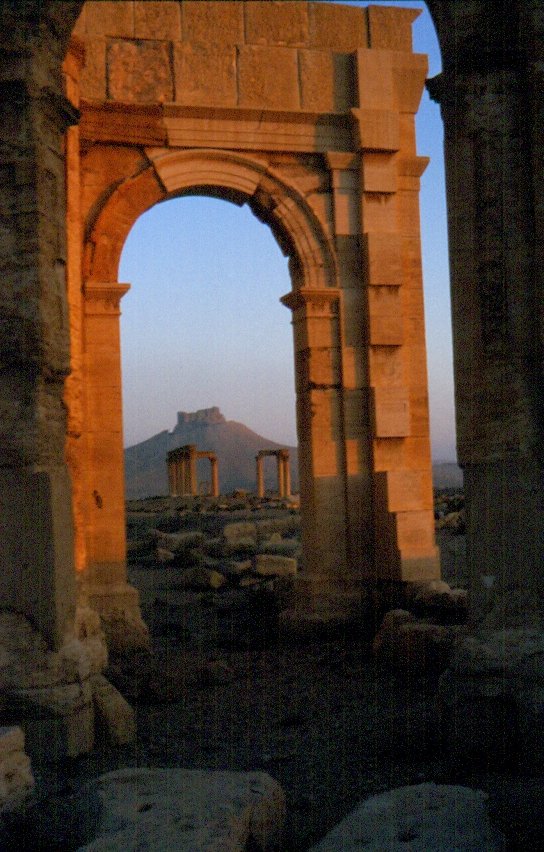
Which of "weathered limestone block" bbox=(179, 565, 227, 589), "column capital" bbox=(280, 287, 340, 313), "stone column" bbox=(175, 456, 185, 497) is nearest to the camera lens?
"column capital" bbox=(280, 287, 340, 313)

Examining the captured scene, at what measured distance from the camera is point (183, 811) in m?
3.97

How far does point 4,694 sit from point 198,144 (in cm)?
680

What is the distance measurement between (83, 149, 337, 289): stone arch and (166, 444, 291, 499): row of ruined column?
26.3 metres

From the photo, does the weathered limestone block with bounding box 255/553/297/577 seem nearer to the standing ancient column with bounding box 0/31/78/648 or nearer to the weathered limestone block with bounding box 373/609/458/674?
the weathered limestone block with bounding box 373/609/458/674

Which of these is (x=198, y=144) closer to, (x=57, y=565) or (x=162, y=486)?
(x=57, y=565)

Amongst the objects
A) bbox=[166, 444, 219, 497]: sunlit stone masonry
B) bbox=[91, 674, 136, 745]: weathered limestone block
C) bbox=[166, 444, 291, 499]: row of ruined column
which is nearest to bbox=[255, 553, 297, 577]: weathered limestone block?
bbox=[91, 674, 136, 745]: weathered limestone block

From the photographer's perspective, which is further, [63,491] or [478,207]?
[63,491]

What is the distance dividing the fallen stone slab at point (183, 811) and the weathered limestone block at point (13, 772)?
0.44m

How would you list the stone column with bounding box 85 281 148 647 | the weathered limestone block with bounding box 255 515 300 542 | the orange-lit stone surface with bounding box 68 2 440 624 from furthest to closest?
the weathered limestone block with bounding box 255 515 300 542 → the orange-lit stone surface with bounding box 68 2 440 624 → the stone column with bounding box 85 281 148 647

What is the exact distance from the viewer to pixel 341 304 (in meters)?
10.8

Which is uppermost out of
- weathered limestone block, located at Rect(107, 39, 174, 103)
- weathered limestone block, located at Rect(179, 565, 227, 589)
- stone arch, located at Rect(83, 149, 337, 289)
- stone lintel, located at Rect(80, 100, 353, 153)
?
weathered limestone block, located at Rect(107, 39, 174, 103)

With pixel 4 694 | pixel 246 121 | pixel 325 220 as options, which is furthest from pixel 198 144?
pixel 4 694

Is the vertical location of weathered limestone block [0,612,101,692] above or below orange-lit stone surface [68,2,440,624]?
below

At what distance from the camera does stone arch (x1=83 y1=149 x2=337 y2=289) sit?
1033 cm
